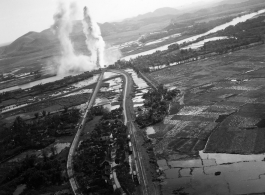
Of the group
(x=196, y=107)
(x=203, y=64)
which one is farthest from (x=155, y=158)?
(x=203, y=64)

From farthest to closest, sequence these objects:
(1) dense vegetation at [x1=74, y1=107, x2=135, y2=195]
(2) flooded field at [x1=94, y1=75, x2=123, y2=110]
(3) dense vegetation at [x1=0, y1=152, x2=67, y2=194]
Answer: (2) flooded field at [x1=94, y1=75, x2=123, y2=110] → (3) dense vegetation at [x1=0, y1=152, x2=67, y2=194] → (1) dense vegetation at [x1=74, y1=107, x2=135, y2=195]

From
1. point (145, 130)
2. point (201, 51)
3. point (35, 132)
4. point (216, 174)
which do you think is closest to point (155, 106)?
point (145, 130)

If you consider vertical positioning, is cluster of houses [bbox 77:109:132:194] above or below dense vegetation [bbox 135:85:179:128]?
below

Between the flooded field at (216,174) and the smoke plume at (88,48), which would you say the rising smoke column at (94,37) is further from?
the flooded field at (216,174)

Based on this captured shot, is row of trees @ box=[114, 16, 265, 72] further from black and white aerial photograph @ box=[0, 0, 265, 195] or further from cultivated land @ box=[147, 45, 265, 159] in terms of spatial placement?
cultivated land @ box=[147, 45, 265, 159]

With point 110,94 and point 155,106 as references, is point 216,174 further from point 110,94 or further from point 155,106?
point 110,94

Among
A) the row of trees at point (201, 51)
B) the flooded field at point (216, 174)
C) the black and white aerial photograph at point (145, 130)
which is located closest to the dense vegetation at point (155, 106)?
the black and white aerial photograph at point (145, 130)

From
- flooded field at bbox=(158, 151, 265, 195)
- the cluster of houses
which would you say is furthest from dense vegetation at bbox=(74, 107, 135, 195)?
flooded field at bbox=(158, 151, 265, 195)
